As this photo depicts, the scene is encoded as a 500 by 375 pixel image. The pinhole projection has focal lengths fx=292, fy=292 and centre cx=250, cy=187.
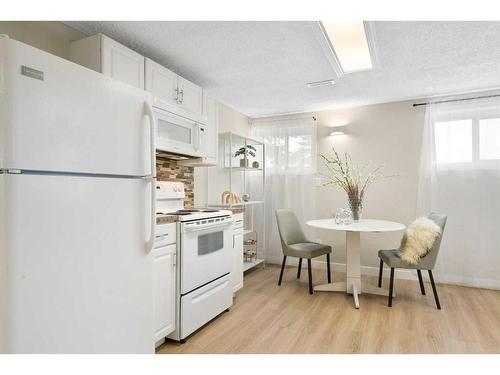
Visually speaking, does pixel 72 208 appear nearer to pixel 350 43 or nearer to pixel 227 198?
pixel 350 43

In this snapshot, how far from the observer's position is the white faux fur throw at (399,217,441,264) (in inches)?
107

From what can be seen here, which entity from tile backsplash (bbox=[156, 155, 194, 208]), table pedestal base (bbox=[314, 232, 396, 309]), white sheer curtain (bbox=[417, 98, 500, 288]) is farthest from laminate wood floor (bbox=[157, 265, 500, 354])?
tile backsplash (bbox=[156, 155, 194, 208])

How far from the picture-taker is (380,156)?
393cm

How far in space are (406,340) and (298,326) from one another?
0.81 meters

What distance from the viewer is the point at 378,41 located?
2260 mm

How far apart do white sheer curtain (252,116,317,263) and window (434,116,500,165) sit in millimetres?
1565

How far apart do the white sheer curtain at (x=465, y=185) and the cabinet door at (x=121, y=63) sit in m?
3.36

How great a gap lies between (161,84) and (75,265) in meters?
1.64

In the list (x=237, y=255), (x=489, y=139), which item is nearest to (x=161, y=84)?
(x=237, y=255)

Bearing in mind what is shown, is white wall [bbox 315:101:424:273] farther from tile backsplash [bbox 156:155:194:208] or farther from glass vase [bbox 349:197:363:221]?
tile backsplash [bbox 156:155:194:208]

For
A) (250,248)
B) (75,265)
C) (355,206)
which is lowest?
(250,248)

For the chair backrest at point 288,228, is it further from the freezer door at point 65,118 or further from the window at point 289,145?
the freezer door at point 65,118

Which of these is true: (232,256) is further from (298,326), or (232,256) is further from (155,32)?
(155,32)
